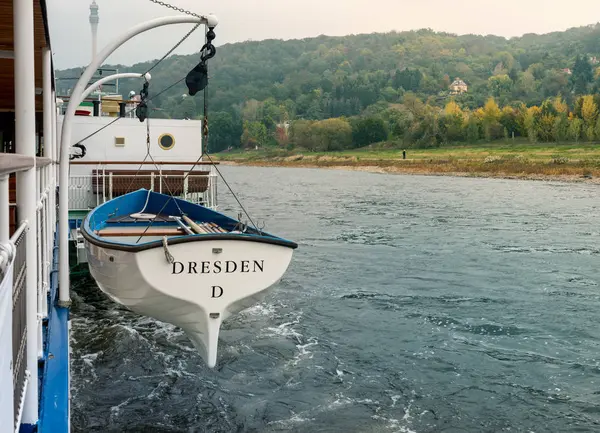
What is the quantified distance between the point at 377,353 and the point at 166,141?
11127mm

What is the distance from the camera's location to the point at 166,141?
19.8m

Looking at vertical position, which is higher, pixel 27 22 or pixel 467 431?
pixel 27 22

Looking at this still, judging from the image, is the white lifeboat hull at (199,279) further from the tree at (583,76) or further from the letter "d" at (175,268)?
the tree at (583,76)

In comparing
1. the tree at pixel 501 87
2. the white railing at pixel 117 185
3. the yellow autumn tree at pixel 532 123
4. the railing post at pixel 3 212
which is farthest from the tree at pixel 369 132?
the railing post at pixel 3 212

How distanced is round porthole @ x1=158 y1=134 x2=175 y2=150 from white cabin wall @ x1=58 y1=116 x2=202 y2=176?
0.08 meters

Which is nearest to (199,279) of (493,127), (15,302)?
(15,302)

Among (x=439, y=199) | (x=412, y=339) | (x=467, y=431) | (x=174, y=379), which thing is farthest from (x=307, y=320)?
(x=439, y=199)

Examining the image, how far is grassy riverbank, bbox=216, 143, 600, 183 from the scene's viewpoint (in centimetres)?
6388

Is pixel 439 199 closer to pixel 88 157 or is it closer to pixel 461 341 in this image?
pixel 88 157

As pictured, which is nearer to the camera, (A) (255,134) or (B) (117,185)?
(B) (117,185)

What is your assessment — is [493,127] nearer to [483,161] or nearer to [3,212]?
[483,161]

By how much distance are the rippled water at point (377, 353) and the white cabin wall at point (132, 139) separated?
460 cm

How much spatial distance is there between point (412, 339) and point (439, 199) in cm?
3077

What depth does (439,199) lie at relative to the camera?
41750 millimetres
